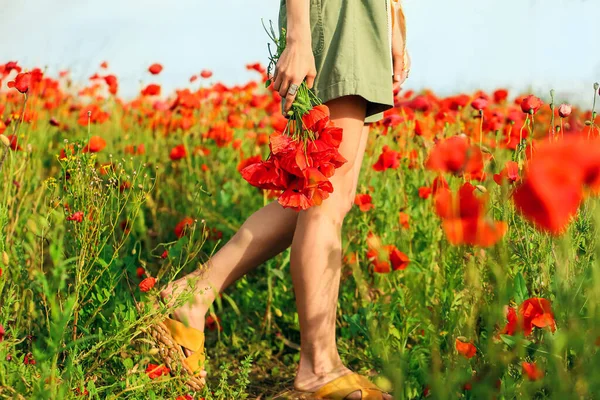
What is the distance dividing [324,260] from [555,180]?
3.41 ft

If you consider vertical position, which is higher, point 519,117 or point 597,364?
point 519,117

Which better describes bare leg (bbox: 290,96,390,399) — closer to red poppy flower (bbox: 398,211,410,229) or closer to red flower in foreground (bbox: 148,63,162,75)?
red poppy flower (bbox: 398,211,410,229)

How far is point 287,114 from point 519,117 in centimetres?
106

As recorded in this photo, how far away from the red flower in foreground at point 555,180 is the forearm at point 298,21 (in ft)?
2.92

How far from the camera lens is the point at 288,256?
2.47 m

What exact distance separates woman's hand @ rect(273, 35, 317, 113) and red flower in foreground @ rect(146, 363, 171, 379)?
2.12ft

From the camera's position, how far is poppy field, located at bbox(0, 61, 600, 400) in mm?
1126

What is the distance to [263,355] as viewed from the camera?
7.75 ft

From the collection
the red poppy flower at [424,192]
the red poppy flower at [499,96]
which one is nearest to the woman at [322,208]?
the red poppy flower at [424,192]

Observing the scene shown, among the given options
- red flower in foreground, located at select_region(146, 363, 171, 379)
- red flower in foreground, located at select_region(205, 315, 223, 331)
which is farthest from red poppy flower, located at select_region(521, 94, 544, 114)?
red flower in foreground, located at select_region(205, 315, 223, 331)

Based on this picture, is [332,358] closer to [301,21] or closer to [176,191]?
[301,21]

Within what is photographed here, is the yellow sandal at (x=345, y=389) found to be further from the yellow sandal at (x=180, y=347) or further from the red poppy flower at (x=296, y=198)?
the red poppy flower at (x=296, y=198)

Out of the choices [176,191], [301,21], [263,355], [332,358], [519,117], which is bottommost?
[263,355]

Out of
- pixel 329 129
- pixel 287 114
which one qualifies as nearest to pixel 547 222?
pixel 329 129
